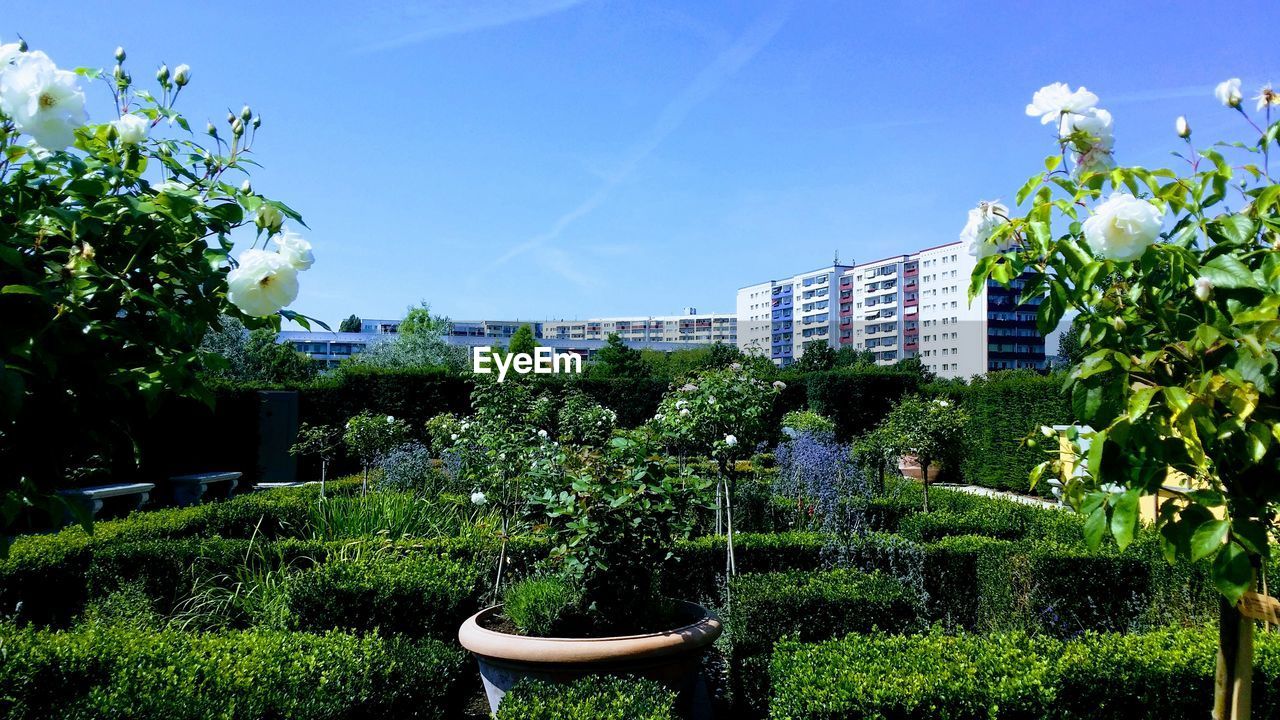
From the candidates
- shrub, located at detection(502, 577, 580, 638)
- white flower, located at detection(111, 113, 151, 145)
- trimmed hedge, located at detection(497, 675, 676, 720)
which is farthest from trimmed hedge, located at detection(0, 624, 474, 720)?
white flower, located at detection(111, 113, 151, 145)

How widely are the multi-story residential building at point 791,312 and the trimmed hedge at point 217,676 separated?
347ft

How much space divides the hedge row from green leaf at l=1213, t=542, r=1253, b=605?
1578mm

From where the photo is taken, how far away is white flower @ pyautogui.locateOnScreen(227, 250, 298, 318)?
1.62 metres

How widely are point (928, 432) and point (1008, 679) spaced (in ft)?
19.8

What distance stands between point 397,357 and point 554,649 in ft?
119

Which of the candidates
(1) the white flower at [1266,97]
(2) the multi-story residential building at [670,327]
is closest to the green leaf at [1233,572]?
(1) the white flower at [1266,97]

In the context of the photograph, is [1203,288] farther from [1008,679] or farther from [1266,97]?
[1008,679]

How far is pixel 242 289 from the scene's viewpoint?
5.36ft

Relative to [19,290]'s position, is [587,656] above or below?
below

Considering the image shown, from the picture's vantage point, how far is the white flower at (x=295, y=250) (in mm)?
1687

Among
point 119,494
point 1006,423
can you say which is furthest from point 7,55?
point 1006,423

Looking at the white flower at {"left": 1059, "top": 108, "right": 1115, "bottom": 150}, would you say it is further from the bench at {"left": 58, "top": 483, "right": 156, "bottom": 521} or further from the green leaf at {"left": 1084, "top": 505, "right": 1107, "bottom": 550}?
the bench at {"left": 58, "top": 483, "right": 156, "bottom": 521}

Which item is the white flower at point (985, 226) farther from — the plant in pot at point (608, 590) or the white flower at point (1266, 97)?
the plant in pot at point (608, 590)

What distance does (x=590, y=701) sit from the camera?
3.10 meters
